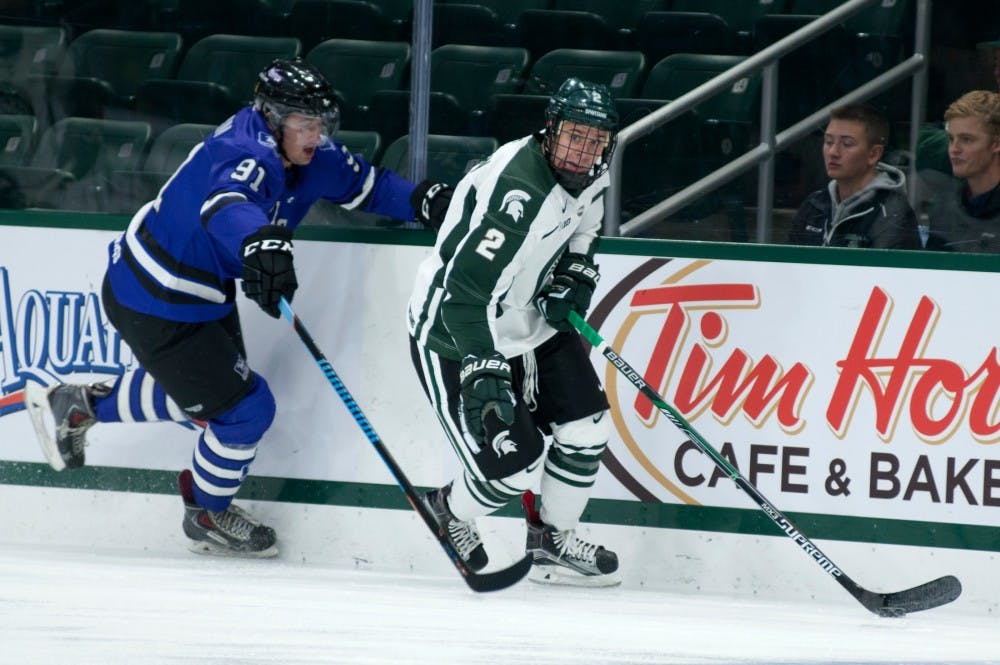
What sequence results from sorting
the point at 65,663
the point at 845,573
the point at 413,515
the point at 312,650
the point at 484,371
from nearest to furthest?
the point at 65,663, the point at 312,650, the point at 484,371, the point at 845,573, the point at 413,515

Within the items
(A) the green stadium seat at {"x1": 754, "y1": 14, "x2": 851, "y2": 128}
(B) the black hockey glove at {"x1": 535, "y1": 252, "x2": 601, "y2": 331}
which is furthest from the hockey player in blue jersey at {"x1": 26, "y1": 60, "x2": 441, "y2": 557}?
(A) the green stadium seat at {"x1": 754, "y1": 14, "x2": 851, "y2": 128}

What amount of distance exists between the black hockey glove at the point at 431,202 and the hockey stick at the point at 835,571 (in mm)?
485

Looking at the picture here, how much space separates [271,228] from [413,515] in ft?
3.05

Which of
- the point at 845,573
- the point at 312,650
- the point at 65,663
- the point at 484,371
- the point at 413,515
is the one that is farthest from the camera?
the point at 413,515

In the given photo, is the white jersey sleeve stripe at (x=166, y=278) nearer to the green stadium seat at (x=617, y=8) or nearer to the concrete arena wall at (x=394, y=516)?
the concrete arena wall at (x=394, y=516)

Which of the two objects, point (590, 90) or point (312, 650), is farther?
point (590, 90)

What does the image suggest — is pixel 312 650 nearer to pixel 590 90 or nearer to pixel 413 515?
pixel 413 515

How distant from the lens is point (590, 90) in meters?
A: 3.44

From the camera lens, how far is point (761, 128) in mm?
3926

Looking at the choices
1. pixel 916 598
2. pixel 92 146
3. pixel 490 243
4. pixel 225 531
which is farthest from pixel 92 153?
pixel 916 598

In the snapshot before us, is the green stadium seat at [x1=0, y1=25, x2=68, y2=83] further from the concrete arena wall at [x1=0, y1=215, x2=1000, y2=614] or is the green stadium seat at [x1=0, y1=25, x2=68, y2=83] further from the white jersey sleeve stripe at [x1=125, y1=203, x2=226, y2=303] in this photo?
the white jersey sleeve stripe at [x1=125, y1=203, x2=226, y2=303]

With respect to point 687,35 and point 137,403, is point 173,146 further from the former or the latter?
point 687,35

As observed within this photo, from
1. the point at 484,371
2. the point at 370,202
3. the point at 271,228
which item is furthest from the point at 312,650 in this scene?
the point at 370,202

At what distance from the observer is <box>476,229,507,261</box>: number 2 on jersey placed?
3.37 metres
